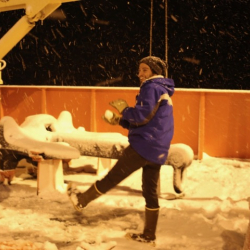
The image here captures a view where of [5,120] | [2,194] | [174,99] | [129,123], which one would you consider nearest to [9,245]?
[129,123]

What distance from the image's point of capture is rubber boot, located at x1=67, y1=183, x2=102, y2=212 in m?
3.33

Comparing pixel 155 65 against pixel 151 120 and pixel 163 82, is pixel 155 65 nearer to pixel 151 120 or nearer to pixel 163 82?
pixel 163 82

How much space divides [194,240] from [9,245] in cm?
162

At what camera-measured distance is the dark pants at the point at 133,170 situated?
312 centimetres

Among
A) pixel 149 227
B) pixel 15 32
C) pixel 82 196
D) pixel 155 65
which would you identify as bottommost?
pixel 149 227

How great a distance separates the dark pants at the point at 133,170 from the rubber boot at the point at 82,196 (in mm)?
93

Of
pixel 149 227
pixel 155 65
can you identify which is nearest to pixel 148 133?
pixel 155 65

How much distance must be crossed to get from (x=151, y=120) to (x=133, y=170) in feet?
1.52

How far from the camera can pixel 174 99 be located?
7.82 m

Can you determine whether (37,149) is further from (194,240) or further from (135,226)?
(194,240)

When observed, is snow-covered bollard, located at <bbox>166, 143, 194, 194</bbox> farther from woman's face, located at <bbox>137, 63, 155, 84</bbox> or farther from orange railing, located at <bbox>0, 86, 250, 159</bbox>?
orange railing, located at <bbox>0, 86, 250, 159</bbox>

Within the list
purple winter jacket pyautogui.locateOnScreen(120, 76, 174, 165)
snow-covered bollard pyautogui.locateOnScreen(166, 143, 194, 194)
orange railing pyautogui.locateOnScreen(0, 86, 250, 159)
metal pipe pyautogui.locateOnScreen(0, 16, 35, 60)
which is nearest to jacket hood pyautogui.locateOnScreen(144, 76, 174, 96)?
purple winter jacket pyautogui.locateOnScreen(120, 76, 174, 165)

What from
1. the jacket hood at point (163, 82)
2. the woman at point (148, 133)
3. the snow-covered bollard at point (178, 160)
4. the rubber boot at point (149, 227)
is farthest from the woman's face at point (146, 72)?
the snow-covered bollard at point (178, 160)

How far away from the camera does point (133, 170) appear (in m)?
3.15
